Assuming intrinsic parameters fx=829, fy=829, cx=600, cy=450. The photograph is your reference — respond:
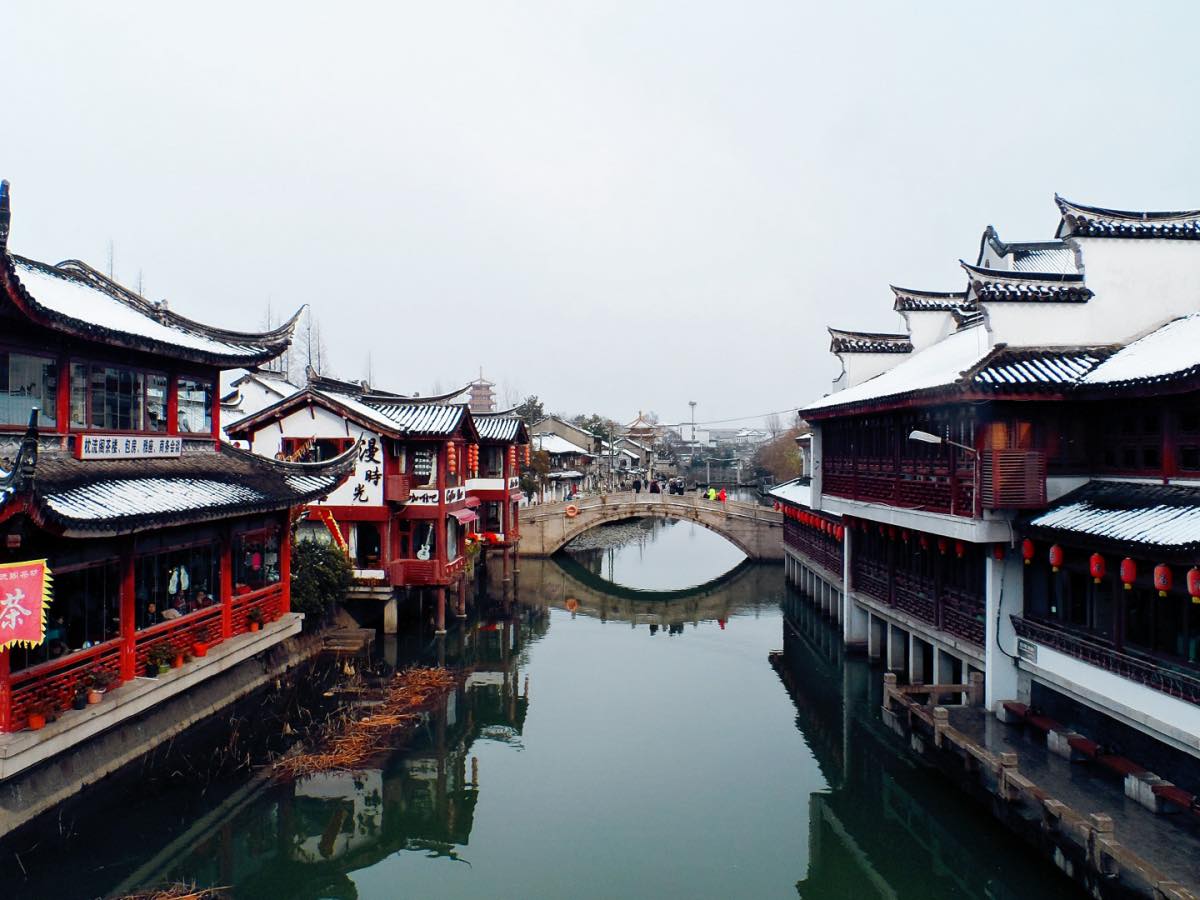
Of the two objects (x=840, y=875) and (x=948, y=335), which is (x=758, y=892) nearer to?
(x=840, y=875)

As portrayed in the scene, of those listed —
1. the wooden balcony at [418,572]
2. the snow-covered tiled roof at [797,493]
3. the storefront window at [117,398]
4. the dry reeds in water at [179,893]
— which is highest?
the storefront window at [117,398]

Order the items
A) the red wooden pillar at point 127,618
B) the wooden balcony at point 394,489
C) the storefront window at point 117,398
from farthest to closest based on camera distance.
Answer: the wooden balcony at point 394,489 → the storefront window at point 117,398 → the red wooden pillar at point 127,618

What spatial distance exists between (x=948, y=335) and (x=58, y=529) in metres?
21.6

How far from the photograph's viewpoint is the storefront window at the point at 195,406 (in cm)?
1672

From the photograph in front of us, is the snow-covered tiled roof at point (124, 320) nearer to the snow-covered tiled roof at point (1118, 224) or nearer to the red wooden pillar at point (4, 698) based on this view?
the red wooden pillar at point (4, 698)

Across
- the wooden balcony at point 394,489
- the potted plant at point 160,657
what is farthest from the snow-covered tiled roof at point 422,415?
the potted plant at point 160,657

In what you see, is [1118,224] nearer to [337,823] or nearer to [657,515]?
[337,823]

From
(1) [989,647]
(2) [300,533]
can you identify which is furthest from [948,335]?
(2) [300,533]

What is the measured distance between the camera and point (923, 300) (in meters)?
24.0

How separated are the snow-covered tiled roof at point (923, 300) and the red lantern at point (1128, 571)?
44.7ft

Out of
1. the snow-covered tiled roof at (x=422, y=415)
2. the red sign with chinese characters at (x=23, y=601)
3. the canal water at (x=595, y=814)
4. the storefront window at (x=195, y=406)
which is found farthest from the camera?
the snow-covered tiled roof at (x=422, y=415)

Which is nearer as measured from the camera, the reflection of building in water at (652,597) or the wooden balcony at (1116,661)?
the wooden balcony at (1116,661)

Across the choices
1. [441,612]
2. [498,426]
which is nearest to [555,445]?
[498,426]

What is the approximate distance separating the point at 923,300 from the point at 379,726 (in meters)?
18.5
